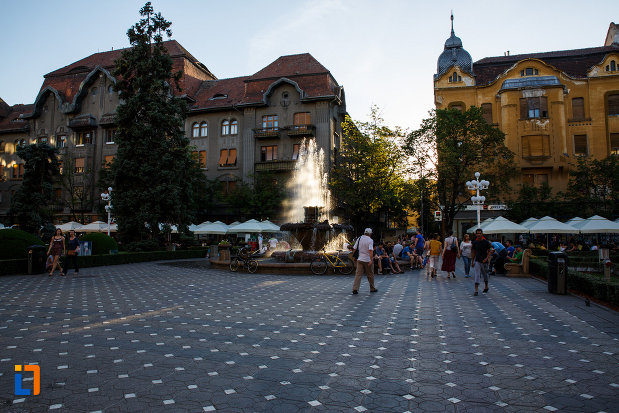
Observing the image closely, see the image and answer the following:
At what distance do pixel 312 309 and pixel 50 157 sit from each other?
1089 inches

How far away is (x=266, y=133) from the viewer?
42.1 metres

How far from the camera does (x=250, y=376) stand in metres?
5.00

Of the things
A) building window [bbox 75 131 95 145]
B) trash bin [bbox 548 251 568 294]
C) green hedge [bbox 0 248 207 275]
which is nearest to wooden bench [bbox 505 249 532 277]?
trash bin [bbox 548 251 568 294]

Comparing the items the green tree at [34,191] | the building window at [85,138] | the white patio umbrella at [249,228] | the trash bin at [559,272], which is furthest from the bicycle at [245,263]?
the building window at [85,138]

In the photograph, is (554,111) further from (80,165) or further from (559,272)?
(80,165)

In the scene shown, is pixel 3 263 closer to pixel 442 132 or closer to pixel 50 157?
pixel 50 157

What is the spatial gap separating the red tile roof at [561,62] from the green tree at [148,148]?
108 ft

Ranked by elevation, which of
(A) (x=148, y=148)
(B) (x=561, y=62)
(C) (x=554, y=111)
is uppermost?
(B) (x=561, y=62)

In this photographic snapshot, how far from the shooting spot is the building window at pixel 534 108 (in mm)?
41969

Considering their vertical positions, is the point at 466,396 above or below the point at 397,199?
below

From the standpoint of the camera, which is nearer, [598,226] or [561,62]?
[598,226]

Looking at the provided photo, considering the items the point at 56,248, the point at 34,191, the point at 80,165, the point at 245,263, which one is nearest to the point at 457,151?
the point at 245,263

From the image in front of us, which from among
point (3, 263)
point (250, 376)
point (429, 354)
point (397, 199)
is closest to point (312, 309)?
point (429, 354)

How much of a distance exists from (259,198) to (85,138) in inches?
946
